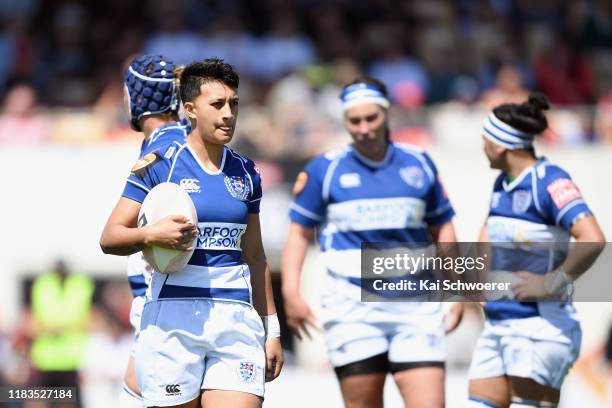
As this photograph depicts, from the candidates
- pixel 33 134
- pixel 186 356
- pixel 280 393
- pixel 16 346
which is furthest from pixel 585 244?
pixel 33 134

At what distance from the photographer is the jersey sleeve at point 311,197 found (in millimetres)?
7906

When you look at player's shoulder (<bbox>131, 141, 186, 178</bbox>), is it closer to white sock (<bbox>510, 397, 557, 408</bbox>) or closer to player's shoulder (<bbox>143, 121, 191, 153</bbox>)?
player's shoulder (<bbox>143, 121, 191, 153</bbox>)

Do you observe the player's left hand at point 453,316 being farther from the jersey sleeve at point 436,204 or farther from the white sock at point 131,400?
the white sock at point 131,400

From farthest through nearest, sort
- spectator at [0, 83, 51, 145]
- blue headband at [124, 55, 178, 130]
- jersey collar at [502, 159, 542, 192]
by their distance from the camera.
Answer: spectator at [0, 83, 51, 145] → jersey collar at [502, 159, 542, 192] → blue headband at [124, 55, 178, 130]

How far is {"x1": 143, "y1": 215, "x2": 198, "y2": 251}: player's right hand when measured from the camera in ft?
18.4

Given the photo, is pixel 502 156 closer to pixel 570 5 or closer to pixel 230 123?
pixel 230 123

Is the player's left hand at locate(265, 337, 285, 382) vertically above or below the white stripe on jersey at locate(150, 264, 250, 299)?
below

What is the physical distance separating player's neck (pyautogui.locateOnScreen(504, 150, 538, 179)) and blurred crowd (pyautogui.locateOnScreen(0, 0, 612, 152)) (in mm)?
6317

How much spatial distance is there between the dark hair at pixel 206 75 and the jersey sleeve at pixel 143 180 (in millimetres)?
380

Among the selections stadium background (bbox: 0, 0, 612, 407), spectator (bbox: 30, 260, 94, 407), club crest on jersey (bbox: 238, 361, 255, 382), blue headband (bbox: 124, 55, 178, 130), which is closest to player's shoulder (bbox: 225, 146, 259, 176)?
club crest on jersey (bbox: 238, 361, 255, 382)

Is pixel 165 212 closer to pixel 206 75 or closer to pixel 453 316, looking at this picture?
pixel 206 75

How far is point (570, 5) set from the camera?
17.6 meters

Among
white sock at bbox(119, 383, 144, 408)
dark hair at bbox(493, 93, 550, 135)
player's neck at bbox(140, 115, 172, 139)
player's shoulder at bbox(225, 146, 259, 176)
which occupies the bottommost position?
white sock at bbox(119, 383, 144, 408)

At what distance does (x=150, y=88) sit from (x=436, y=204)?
2069mm
